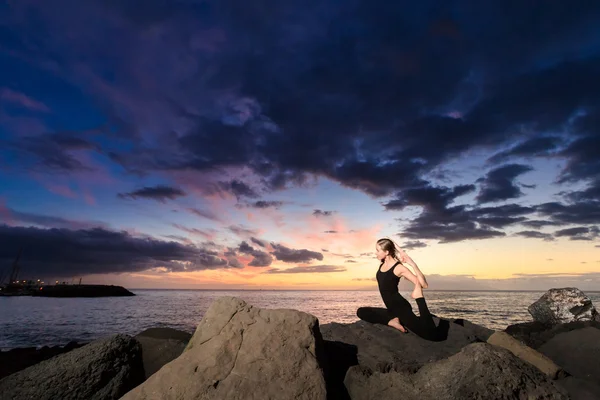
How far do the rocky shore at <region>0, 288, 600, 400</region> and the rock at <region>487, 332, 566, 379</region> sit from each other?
0.02 m

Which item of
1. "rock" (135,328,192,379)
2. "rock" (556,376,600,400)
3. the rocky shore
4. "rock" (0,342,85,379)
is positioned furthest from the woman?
"rock" (0,342,85,379)

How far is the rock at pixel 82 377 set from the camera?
4922 millimetres

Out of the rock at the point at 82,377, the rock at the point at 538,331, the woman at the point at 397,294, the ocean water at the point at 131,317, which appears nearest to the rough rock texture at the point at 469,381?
the woman at the point at 397,294

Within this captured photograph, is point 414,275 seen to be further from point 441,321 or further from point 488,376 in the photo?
point 488,376

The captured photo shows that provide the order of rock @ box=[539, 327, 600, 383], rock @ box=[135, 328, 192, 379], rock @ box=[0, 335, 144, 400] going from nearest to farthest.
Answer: rock @ box=[0, 335, 144, 400] < rock @ box=[135, 328, 192, 379] < rock @ box=[539, 327, 600, 383]

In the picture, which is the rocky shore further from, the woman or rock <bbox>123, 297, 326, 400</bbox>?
the woman

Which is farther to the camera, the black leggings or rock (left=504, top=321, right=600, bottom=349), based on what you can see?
rock (left=504, top=321, right=600, bottom=349)

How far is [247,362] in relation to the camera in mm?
4297

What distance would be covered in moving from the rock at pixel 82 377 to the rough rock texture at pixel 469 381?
12.5 ft

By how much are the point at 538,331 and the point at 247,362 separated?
44.8 feet

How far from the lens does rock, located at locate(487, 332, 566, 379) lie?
17.8 ft

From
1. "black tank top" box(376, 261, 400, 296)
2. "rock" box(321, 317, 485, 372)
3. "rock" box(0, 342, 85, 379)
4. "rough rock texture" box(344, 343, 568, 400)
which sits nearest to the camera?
"rough rock texture" box(344, 343, 568, 400)

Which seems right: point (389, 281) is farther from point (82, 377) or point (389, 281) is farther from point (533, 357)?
point (82, 377)

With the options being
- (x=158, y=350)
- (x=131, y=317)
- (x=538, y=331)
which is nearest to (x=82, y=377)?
(x=158, y=350)
